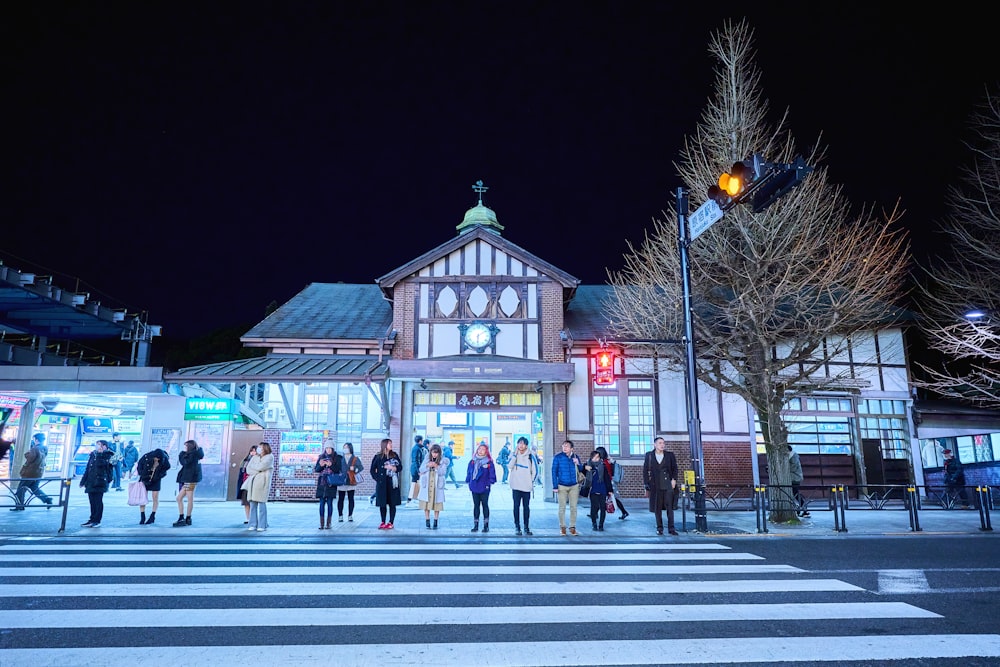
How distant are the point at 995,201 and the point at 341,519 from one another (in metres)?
19.0

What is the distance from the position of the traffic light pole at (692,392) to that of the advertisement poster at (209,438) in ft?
45.4

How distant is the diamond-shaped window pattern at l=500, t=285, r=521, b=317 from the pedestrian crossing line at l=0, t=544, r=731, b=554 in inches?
414

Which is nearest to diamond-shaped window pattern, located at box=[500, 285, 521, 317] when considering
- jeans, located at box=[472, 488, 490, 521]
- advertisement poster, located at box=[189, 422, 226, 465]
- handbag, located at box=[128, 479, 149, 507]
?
jeans, located at box=[472, 488, 490, 521]

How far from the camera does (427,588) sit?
6.81 meters

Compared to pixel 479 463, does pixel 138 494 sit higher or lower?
lower

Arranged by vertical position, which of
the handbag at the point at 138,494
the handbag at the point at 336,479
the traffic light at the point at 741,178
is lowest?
the handbag at the point at 138,494

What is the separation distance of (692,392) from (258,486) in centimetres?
934

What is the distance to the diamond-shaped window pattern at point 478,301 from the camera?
20297 mm

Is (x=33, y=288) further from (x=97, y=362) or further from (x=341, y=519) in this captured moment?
(x=341, y=519)

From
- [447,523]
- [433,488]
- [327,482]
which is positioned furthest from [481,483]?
[327,482]

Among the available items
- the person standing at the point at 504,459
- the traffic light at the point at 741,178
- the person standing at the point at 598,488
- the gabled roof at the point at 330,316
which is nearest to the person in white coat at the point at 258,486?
the person standing at the point at 598,488

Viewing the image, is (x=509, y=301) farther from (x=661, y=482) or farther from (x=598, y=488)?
(x=661, y=482)

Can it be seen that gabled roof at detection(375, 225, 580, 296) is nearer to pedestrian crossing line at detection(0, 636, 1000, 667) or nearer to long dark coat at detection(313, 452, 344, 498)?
long dark coat at detection(313, 452, 344, 498)

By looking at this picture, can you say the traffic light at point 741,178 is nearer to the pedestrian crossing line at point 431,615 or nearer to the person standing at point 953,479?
the pedestrian crossing line at point 431,615
